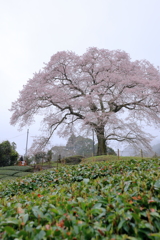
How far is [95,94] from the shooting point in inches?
574

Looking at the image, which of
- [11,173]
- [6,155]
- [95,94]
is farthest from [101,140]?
[6,155]

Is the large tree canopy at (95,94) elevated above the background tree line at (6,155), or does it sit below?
above

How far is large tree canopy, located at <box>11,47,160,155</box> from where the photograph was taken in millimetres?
14758

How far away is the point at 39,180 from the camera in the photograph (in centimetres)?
581

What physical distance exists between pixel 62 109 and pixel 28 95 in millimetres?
3123

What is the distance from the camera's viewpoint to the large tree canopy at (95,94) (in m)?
14.8

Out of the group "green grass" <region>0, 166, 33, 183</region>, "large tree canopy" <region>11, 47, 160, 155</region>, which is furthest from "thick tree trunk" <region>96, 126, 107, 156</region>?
"green grass" <region>0, 166, 33, 183</region>

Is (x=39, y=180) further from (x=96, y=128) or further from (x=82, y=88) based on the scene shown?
(x=82, y=88)

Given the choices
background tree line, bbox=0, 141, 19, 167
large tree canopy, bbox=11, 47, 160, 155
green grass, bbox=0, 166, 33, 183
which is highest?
large tree canopy, bbox=11, 47, 160, 155

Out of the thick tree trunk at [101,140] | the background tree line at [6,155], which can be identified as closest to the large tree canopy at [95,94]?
the thick tree trunk at [101,140]

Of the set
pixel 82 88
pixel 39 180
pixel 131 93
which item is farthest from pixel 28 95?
pixel 39 180

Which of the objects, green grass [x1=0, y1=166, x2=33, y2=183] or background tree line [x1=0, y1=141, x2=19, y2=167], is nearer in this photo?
green grass [x1=0, y1=166, x2=33, y2=183]

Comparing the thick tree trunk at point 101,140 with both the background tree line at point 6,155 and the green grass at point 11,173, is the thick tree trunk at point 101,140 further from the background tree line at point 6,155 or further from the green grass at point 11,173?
the background tree line at point 6,155

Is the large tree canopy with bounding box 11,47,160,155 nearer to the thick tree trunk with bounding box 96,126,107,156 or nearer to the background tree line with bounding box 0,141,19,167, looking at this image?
the thick tree trunk with bounding box 96,126,107,156
